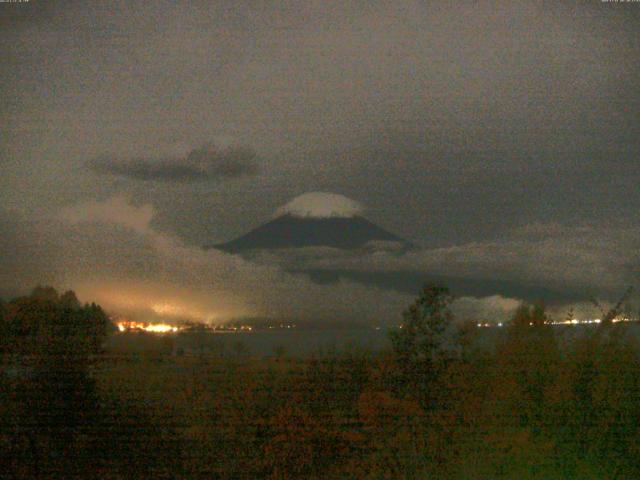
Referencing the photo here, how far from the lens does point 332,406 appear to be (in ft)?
26.0

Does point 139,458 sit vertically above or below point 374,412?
below

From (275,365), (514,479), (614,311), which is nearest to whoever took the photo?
(514,479)

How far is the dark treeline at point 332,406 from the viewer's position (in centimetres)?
703

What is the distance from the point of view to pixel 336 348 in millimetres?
8508

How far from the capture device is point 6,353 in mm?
8195

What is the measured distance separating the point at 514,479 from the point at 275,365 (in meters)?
3.10

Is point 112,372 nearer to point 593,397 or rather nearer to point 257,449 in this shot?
point 257,449

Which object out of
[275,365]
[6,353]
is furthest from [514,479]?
[6,353]

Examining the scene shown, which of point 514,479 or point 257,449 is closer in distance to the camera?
point 514,479

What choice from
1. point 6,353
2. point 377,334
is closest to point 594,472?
point 377,334

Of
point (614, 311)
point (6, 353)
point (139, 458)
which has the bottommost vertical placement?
point (139, 458)

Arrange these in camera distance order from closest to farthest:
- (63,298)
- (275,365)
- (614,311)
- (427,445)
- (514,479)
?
(514,479) → (427,445) → (614,311) → (275,365) → (63,298)

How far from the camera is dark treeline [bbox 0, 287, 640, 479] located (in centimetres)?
703

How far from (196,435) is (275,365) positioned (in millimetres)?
1211
